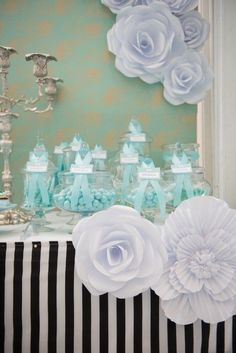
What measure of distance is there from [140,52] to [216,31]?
0.38m

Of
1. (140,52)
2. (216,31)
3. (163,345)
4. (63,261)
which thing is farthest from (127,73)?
(163,345)

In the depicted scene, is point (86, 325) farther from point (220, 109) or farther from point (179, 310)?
point (220, 109)

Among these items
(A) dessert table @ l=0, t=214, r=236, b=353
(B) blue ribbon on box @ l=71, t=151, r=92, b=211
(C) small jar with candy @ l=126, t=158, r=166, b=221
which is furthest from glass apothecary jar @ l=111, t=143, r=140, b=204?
(A) dessert table @ l=0, t=214, r=236, b=353

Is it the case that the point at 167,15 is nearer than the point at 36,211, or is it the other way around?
Answer: the point at 36,211

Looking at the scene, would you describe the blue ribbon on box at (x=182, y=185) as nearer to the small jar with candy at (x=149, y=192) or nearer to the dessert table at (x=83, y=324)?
the small jar with candy at (x=149, y=192)

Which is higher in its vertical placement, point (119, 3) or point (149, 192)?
point (119, 3)

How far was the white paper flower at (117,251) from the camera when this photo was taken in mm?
744

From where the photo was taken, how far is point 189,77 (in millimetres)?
1675

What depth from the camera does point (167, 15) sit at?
1.66 m

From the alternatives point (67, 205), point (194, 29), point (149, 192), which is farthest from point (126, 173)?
point (194, 29)

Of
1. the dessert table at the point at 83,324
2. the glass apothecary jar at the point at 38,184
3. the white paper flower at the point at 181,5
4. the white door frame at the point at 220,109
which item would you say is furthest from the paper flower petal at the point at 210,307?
the white paper flower at the point at 181,5

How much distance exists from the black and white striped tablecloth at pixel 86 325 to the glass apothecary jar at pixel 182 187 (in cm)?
36

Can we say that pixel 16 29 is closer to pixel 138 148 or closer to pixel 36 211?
pixel 138 148

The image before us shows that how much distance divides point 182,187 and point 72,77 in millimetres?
921
